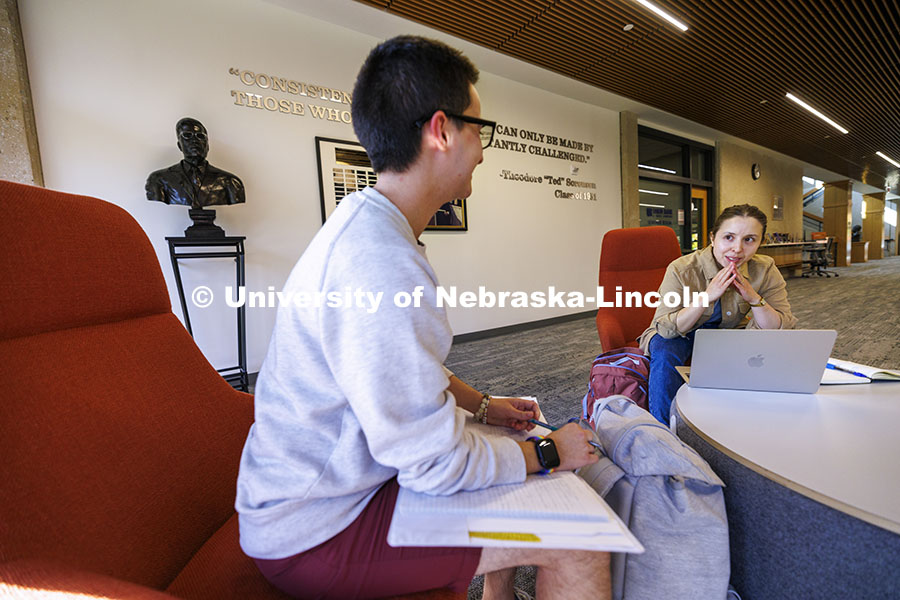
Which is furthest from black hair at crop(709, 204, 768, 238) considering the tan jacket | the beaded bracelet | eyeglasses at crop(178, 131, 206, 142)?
eyeglasses at crop(178, 131, 206, 142)

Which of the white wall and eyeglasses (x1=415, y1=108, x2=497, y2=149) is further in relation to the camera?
the white wall

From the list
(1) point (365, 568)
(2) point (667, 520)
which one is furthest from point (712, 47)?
(1) point (365, 568)

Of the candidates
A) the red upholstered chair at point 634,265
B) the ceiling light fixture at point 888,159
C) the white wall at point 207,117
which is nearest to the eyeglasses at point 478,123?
the red upholstered chair at point 634,265

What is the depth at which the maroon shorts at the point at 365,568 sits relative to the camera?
592 millimetres

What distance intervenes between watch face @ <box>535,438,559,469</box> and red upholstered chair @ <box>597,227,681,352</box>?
1734 mm

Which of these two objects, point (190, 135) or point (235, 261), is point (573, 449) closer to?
point (190, 135)

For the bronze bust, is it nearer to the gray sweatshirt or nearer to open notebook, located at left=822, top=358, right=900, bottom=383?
the gray sweatshirt

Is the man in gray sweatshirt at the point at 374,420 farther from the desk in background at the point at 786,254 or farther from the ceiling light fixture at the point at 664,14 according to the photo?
the desk in background at the point at 786,254

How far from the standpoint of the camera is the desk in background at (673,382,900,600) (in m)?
0.65

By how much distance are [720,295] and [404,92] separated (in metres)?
1.62

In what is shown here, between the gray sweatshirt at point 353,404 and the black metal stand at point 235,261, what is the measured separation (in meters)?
2.41

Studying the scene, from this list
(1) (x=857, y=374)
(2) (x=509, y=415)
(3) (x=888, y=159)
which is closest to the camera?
(2) (x=509, y=415)

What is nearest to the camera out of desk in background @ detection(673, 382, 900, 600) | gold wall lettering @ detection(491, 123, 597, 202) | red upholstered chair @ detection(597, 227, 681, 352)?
desk in background @ detection(673, 382, 900, 600)

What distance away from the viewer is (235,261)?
120 inches
